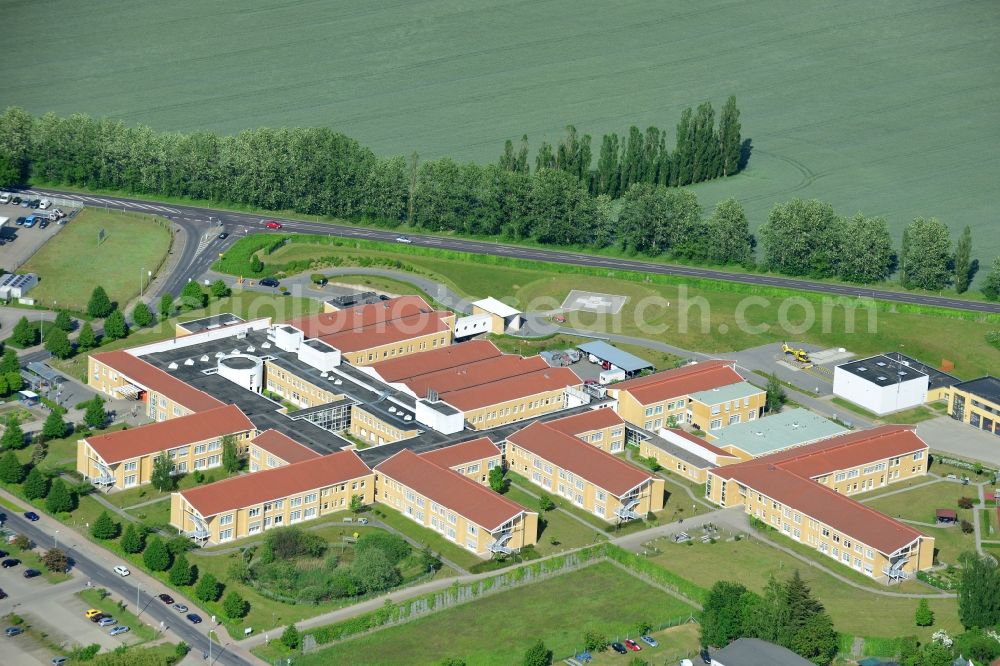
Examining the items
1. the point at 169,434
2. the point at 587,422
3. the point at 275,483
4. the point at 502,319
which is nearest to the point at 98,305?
the point at 169,434

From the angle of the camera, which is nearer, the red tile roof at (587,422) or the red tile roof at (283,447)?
the red tile roof at (283,447)

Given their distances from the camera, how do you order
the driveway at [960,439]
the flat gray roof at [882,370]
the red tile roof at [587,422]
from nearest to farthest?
1. the red tile roof at [587,422]
2. the driveway at [960,439]
3. the flat gray roof at [882,370]

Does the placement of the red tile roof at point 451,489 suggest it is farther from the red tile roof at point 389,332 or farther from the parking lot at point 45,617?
the parking lot at point 45,617

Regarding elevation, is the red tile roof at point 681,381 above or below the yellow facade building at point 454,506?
above

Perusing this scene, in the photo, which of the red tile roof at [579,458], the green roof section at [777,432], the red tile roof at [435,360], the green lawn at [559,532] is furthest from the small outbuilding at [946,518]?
the red tile roof at [435,360]

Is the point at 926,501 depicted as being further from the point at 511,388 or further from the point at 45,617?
the point at 45,617

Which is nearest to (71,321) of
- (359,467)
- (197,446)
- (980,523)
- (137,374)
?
(137,374)

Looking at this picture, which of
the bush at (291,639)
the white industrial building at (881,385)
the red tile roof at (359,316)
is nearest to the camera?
the bush at (291,639)

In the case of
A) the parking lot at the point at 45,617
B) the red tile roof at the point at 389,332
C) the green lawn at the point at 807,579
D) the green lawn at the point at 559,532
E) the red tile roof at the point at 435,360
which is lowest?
the parking lot at the point at 45,617
